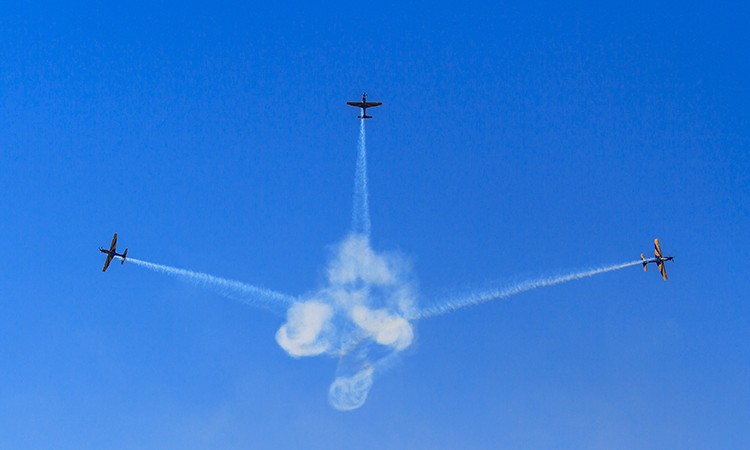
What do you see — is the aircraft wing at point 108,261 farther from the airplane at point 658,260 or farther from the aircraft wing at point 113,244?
the airplane at point 658,260

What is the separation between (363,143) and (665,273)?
68.7 metres

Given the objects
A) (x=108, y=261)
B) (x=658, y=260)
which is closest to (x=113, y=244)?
(x=108, y=261)

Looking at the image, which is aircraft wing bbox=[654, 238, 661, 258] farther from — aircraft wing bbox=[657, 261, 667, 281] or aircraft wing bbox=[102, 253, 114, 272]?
aircraft wing bbox=[102, 253, 114, 272]

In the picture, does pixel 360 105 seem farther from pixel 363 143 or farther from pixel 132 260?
pixel 132 260

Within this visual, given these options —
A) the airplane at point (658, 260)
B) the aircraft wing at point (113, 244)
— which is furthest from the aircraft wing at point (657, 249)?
the aircraft wing at point (113, 244)

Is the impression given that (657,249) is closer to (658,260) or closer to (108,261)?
(658,260)

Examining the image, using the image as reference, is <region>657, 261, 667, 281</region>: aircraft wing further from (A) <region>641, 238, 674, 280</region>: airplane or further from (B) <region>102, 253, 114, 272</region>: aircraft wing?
(B) <region>102, 253, 114, 272</region>: aircraft wing

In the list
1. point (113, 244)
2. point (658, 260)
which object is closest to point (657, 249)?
point (658, 260)

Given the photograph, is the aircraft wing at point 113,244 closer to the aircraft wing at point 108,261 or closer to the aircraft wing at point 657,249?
the aircraft wing at point 108,261

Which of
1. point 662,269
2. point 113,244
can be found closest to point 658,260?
point 662,269

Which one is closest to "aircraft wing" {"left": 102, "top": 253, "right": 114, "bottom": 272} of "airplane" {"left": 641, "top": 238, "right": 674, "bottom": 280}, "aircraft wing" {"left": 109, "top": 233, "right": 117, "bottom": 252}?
"aircraft wing" {"left": 109, "top": 233, "right": 117, "bottom": 252}

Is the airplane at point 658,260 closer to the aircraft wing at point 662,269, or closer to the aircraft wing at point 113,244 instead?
the aircraft wing at point 662,269

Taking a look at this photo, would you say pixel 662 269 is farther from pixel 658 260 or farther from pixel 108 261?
pixel 108 261

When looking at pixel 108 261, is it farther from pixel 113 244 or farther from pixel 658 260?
pixel 658 260
